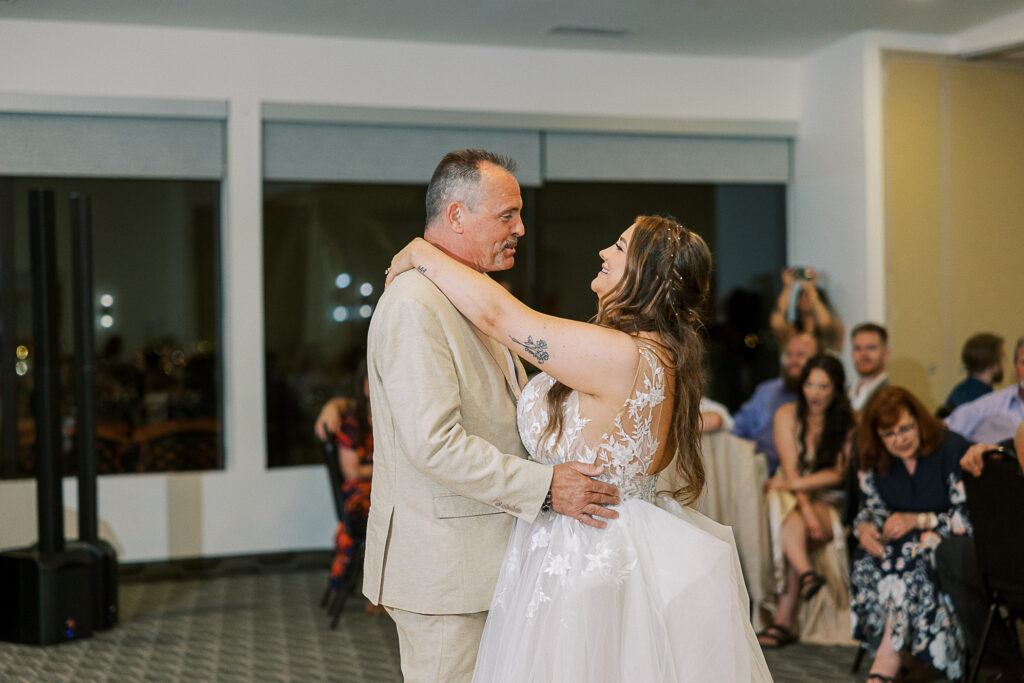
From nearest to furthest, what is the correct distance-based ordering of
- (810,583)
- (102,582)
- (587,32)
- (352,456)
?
(810,583) < (102,582) < (352,456) < (587,32)

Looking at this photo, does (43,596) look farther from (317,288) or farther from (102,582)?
(317,288)

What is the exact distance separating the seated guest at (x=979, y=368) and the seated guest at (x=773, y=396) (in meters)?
0.78

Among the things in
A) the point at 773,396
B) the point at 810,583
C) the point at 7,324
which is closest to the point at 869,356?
the point at 773,396

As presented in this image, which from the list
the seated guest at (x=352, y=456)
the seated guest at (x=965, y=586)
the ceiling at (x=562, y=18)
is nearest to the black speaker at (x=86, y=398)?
the seated guest at (x=352, y=456)

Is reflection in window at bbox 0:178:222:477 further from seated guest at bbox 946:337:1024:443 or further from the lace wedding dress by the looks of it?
the lace wedding dress

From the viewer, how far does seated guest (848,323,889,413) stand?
5621mm

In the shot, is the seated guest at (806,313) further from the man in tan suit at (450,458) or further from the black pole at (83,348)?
the man in tan suit at (450,458)

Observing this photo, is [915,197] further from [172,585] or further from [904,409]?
[172,585]

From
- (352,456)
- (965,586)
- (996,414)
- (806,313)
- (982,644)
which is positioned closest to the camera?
(982,644)

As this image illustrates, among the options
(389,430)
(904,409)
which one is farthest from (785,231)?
(389,430)

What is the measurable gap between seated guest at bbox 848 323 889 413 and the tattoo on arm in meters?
3.96

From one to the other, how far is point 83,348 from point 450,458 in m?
3.24

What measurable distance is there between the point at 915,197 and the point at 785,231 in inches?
37.6

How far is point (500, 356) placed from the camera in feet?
7.52
